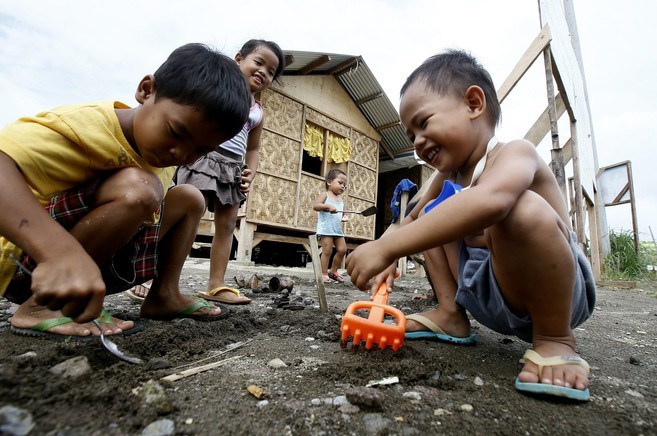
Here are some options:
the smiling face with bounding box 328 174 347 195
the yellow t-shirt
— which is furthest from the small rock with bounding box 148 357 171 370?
the smiling face with bounding box 328 174 347 195

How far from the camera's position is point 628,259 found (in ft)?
25.3

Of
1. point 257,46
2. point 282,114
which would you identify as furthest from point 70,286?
point 282,114

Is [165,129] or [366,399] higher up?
[165,129]

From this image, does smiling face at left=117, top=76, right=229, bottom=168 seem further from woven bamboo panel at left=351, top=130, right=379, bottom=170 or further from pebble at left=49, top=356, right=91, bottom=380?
woven bamboo panel at left=351, top=130, right=379, bottom=170

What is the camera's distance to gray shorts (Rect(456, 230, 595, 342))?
4.29 feet

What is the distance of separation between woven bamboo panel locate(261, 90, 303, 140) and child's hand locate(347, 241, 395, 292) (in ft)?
20.6

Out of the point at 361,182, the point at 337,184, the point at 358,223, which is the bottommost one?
the point at 358,223

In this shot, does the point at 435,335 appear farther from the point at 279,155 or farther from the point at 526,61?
the point at 279,155

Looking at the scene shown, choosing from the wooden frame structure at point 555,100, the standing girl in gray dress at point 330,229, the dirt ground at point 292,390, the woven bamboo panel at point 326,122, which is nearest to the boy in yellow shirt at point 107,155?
the dirt ground at point 292,390

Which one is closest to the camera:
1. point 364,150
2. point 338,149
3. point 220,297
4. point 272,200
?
point 220,297

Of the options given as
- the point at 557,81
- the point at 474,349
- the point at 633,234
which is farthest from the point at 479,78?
the point at 633,234

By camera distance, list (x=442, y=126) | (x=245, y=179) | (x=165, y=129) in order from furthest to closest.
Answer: (x=245, y=179)
(x=442, y=126)
(x=165, y=129)

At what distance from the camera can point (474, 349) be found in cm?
157

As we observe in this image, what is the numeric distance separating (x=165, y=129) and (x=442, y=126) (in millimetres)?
1049
